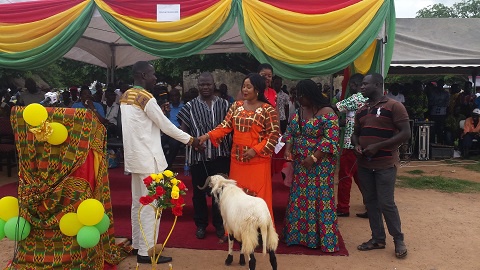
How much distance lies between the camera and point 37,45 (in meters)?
A: 5.48

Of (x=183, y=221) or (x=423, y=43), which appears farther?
(x=423, y=43)

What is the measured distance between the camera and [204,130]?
4.79 metres

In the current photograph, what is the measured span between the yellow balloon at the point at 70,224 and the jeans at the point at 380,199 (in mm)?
2789

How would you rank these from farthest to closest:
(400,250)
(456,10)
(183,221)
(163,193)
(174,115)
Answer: (456,10) < (174,115) < (183,221) < (400,250) < (163,193)

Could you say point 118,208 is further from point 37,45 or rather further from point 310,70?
point 310,70

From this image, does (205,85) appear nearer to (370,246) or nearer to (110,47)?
(370,246)

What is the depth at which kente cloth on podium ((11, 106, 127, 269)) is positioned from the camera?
11.5 ft

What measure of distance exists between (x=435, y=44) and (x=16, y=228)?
8.62m

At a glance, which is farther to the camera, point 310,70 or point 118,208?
point 118,208

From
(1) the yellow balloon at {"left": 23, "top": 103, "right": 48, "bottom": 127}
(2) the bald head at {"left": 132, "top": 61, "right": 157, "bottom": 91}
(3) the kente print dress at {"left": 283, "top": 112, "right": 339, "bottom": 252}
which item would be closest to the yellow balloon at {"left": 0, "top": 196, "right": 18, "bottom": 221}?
(1) the yellow balloon at {"left": 23, "top": 103, "right": 48, "bottom": 127}

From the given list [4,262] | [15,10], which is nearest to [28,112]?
[4,262]

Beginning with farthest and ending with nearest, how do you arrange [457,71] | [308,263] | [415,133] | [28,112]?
[457,71] → [415,133] → [308,263] → [28,112]

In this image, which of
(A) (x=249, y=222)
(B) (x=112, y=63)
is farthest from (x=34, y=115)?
(B) (x=112, y=63)

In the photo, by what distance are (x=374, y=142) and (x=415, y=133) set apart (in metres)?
7.53
